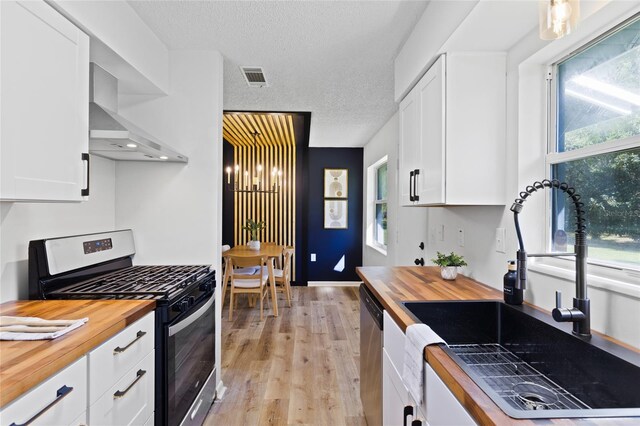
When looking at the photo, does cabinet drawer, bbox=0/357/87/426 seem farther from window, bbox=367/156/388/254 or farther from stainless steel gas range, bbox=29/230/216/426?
window, bbox=367/156/388/254

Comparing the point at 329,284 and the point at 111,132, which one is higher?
the point at 111,132

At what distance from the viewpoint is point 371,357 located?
73.8 inches

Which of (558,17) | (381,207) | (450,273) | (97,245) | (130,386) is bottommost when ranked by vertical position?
(130,386)

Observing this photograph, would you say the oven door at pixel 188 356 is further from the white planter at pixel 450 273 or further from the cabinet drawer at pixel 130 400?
the white planter at pixel 450 273

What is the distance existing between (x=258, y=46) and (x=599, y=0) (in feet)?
5.91

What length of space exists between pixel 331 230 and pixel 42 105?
16.2 feet

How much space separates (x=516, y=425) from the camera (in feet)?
2.12

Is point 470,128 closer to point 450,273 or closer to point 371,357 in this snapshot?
point 450,273

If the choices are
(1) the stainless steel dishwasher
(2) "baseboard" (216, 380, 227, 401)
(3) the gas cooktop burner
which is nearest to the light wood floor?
(2) "baseboard" (216, 380, 227, 401)

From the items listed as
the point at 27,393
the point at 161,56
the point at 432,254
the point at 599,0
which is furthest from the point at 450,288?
the point at 161,56

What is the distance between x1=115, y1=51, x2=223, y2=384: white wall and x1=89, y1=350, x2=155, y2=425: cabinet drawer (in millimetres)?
949

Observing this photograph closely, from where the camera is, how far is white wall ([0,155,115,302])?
1.50 meters

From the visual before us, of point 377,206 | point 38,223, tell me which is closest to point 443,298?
point 38,223

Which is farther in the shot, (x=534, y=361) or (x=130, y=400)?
(x=130, y=400)
